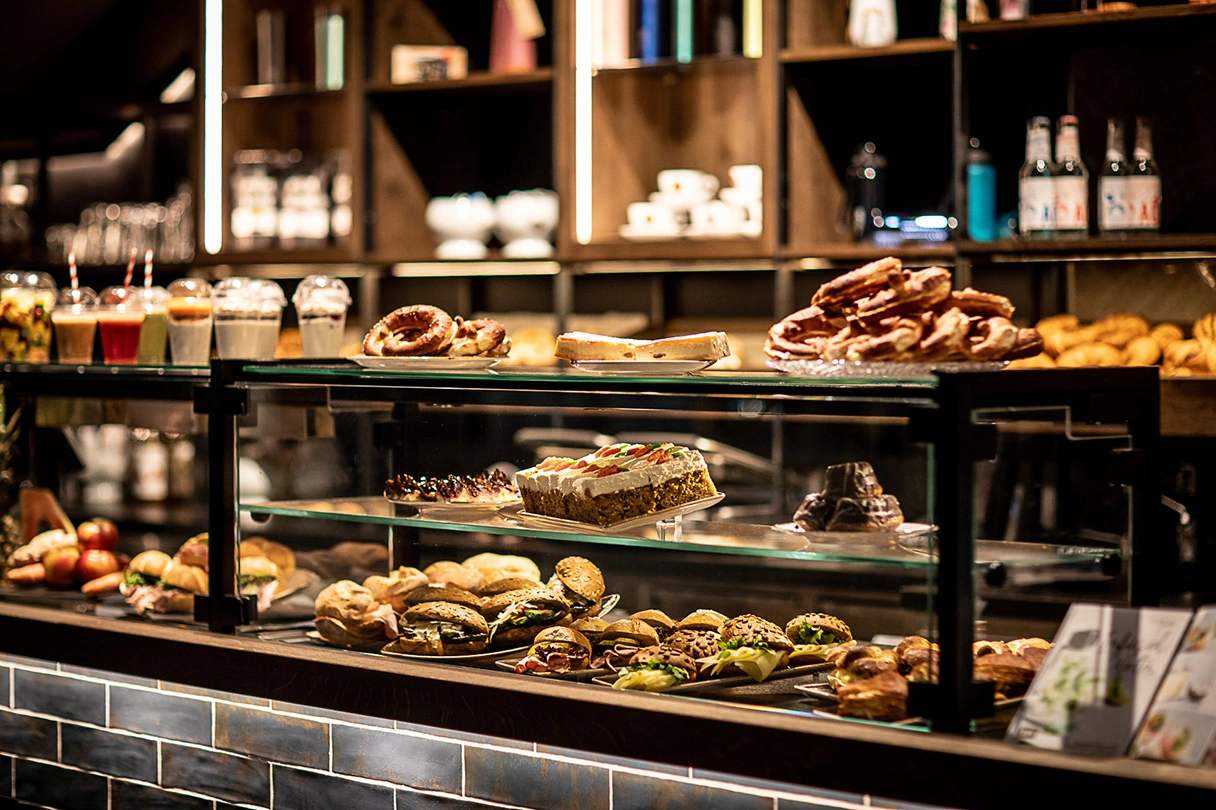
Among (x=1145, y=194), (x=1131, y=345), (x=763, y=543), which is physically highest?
(x=1145, y=194)

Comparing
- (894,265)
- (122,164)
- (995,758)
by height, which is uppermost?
(122,164)

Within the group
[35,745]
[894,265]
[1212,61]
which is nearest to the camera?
[894,265]

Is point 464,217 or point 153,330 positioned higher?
point 464,217

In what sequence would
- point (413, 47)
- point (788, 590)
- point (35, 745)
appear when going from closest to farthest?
point (35, 745) < point (788, 590) < point (413, 47)

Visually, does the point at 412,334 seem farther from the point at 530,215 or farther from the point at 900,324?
the point at 530,215

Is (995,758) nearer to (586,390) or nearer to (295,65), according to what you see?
(586,390)

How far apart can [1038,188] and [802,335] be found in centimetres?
198

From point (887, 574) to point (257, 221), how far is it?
247cm

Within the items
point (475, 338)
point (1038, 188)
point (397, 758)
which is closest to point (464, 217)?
point (1038, 188)

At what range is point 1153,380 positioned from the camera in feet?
6.09

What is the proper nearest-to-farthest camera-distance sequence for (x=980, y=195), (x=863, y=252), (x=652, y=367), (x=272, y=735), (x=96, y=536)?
1. (x=652, y=367)
2. (x=272, y=735)
3. (x=96, y=536)
4. (x=980, y=195)
5. (x=863, y=252)

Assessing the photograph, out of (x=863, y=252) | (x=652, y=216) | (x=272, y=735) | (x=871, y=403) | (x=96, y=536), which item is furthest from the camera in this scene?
(x=652, y=216)

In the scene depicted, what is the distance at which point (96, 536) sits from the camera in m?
2.62

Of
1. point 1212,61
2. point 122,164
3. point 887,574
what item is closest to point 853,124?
point 1212,61
